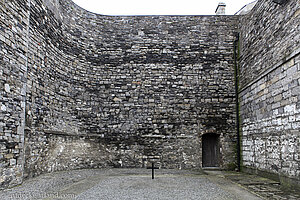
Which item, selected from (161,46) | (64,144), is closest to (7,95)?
(64,144)

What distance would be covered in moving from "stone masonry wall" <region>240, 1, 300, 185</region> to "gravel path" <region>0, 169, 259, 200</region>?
59.2 inches

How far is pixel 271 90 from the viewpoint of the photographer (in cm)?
→ 695

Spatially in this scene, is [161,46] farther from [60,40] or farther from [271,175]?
[271,175]

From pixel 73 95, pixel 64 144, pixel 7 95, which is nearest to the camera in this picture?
pixel 7 95

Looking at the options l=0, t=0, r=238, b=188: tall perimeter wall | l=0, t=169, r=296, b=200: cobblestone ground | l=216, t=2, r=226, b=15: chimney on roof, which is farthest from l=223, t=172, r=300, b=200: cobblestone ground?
l=216, t=2, r=226, b=15: chimney on roof

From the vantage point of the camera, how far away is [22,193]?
5.32m

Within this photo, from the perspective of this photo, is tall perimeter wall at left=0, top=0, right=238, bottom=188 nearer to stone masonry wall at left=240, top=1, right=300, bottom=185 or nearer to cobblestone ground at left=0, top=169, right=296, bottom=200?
stone masonry wall at left=240, top=1, right=300, bottom=185

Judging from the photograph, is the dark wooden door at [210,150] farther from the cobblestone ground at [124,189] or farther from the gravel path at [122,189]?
the gravel path at [122,189]

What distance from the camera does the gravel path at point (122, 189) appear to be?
5102 millimetres

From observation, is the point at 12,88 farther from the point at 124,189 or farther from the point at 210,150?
the point at 210,150

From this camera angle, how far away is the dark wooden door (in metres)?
9.93

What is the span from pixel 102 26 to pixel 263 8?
245 inches

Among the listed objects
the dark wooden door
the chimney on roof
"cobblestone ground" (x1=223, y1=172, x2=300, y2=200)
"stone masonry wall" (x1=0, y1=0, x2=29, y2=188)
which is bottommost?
"cobblestone ground" (x1=223, y1=172, x2=300, y2=200)

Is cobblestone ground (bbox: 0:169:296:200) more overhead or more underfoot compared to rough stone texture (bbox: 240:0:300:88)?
more underfoot
